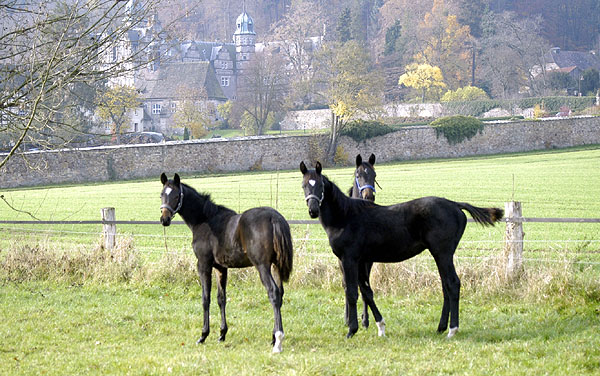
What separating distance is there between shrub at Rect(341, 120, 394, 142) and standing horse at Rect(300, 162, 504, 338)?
49831 millimetres

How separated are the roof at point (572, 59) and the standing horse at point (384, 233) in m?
103

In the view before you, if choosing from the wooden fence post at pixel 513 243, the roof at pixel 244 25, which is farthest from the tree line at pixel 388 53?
the wooden fence post at pixel 513 243

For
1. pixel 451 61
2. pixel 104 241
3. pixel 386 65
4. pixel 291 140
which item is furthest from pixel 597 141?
pixel 104 241

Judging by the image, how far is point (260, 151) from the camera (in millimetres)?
53062

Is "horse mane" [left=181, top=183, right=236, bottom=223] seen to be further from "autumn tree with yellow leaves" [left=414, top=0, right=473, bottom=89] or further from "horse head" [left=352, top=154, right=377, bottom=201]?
"autumn tree with yellow leaves" [left=414, top=0, right=473, bottom=89]

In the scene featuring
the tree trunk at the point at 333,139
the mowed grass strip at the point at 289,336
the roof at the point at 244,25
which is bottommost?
the mowed grass strip at the point at 289,336

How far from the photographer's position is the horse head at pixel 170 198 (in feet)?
25.4

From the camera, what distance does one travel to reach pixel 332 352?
715cm

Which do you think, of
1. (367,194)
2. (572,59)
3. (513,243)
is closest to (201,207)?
(367,194)

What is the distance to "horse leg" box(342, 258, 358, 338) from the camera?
7.73m

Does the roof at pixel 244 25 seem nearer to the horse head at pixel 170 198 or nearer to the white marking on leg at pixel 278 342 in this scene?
the horse head at pixel 170 198

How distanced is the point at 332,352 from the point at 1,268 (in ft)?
23.3

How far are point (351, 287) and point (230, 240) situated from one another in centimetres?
138

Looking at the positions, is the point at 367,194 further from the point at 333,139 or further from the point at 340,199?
the point at 333,139
